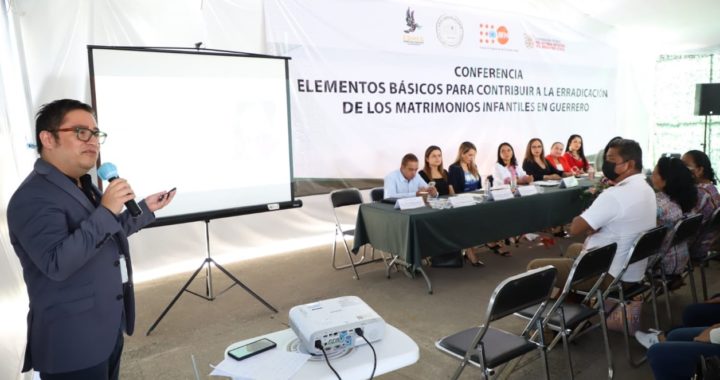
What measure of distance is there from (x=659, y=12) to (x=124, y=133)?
22.1ft

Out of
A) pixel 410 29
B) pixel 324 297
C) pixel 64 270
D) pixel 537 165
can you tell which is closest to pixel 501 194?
pixel 324 297

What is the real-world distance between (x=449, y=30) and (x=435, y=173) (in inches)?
86.0

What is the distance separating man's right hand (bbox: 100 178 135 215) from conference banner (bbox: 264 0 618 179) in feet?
11.4

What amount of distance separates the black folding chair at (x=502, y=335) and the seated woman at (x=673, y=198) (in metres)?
1.31

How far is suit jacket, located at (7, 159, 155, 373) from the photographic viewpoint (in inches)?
45.8

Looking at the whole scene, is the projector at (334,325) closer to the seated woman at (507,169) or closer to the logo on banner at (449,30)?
the seated woman at (507,169)

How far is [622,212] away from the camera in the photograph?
7.86ft

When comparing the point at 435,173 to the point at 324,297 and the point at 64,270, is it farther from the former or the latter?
the point at 64,270

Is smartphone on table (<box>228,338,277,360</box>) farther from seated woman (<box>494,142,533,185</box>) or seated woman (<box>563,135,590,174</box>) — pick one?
seated woman (<box>563,135,590,174</box>)

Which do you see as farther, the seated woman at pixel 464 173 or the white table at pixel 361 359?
the seated woman at pixel 464 173

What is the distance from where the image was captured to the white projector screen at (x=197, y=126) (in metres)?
2.65

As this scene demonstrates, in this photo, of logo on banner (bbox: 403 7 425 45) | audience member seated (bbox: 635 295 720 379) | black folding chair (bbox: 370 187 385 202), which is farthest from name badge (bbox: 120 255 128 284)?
logo on banner (bbox: 403 7 425 45)

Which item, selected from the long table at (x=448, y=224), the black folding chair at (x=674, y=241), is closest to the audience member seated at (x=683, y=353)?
the black folding chair at (x=674, y=241)

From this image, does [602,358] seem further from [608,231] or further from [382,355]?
[382,355]
